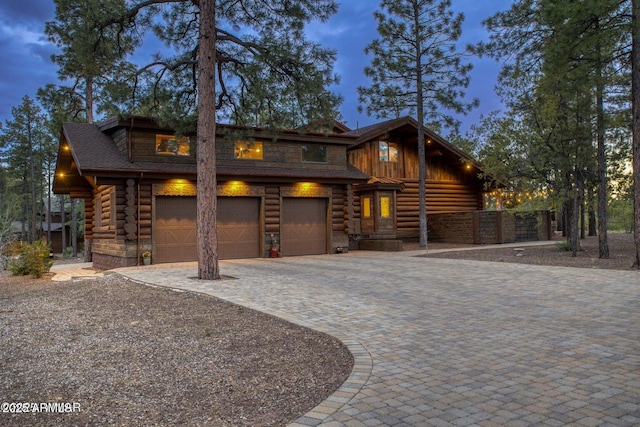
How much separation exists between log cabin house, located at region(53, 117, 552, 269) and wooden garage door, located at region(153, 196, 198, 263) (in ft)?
0.11

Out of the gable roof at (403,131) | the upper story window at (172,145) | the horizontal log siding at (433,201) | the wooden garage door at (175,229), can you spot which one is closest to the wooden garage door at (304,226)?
the wooden garage door at (175,229)

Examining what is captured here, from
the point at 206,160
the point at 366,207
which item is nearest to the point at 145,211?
the point at 206,160

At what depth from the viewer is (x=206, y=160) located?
10547mm

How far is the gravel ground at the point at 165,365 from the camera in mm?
3467

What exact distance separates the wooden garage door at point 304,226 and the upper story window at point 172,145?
156 inches

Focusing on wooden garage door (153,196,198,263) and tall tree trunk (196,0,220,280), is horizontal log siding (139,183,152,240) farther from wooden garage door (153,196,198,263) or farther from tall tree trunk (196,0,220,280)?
tall tree trunk (196,0,220,280)

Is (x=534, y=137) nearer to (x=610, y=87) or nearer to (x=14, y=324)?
(x=610, y=87)

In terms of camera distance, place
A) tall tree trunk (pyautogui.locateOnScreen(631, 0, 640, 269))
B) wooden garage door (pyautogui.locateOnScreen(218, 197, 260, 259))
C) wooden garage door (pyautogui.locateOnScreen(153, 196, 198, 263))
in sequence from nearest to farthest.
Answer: tall tree trunk (pyautogui.locateOnScreen(631, 0, 640, 269)) → wooden garage door (pyautogui.locateOnScreen(153, 196, 198, 263)) → wooden garage door (pyautogui.locateOnScreen(218, 197, 260, 259))

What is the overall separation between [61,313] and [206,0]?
7.59 meters

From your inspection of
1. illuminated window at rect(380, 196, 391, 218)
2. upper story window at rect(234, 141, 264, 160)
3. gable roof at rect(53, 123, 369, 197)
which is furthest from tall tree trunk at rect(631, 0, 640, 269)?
upper story window at rect(234, 141, 264, 160)

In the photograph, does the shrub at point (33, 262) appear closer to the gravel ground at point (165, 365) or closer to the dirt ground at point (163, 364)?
the dirt ground at point (163, 364)

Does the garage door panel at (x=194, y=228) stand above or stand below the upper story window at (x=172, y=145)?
below

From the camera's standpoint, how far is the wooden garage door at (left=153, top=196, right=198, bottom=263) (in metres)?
14.6

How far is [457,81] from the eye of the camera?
2030 cm
